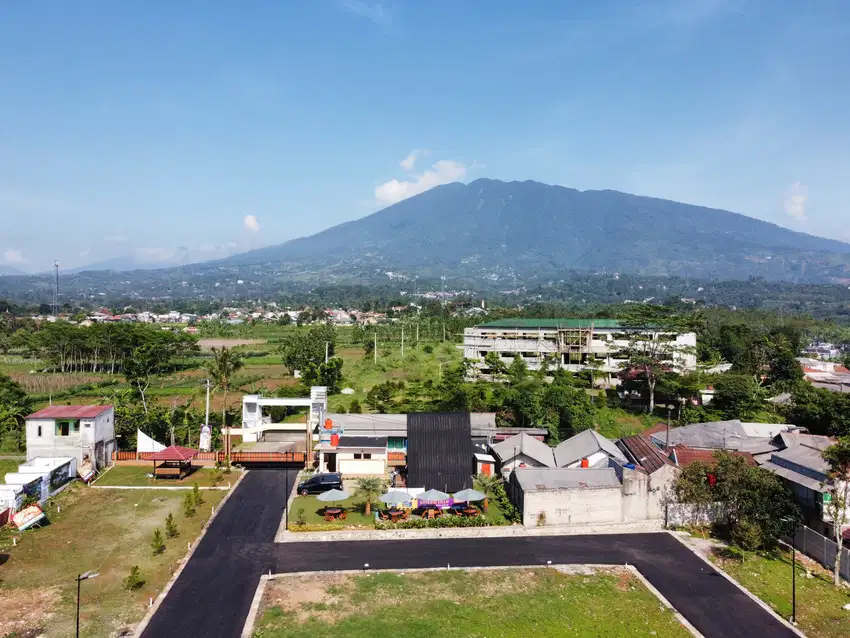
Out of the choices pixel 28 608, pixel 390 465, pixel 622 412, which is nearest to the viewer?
pixel 28 608

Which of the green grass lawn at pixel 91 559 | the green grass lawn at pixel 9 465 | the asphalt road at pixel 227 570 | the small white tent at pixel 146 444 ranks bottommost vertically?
the asphalt road at pixel 227 570

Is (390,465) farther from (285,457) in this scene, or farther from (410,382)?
(410,382)

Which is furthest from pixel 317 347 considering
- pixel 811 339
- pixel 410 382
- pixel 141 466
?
pixel 811 339

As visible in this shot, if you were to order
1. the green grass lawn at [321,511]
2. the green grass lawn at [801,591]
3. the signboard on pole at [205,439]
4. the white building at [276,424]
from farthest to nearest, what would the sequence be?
1. the white building at [276,424]
2. the signboard on pole at [205,439]
3. the green grass lawn at [321,511]
4. the green grass lawn at [801,591]

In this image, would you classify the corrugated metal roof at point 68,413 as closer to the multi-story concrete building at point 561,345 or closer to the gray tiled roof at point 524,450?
the gray tiled roof at point 524,450

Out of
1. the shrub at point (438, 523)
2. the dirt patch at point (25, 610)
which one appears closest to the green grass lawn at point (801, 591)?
the shrub at point (438, 523)

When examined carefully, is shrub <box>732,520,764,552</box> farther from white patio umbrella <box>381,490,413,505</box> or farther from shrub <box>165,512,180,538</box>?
shrub <box>165,512,180,538</box>

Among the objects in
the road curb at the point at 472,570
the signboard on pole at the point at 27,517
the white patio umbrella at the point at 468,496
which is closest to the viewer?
the road curb at the point at 472,570

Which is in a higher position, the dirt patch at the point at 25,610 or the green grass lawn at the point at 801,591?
the dirt patch at the point at 25,610
